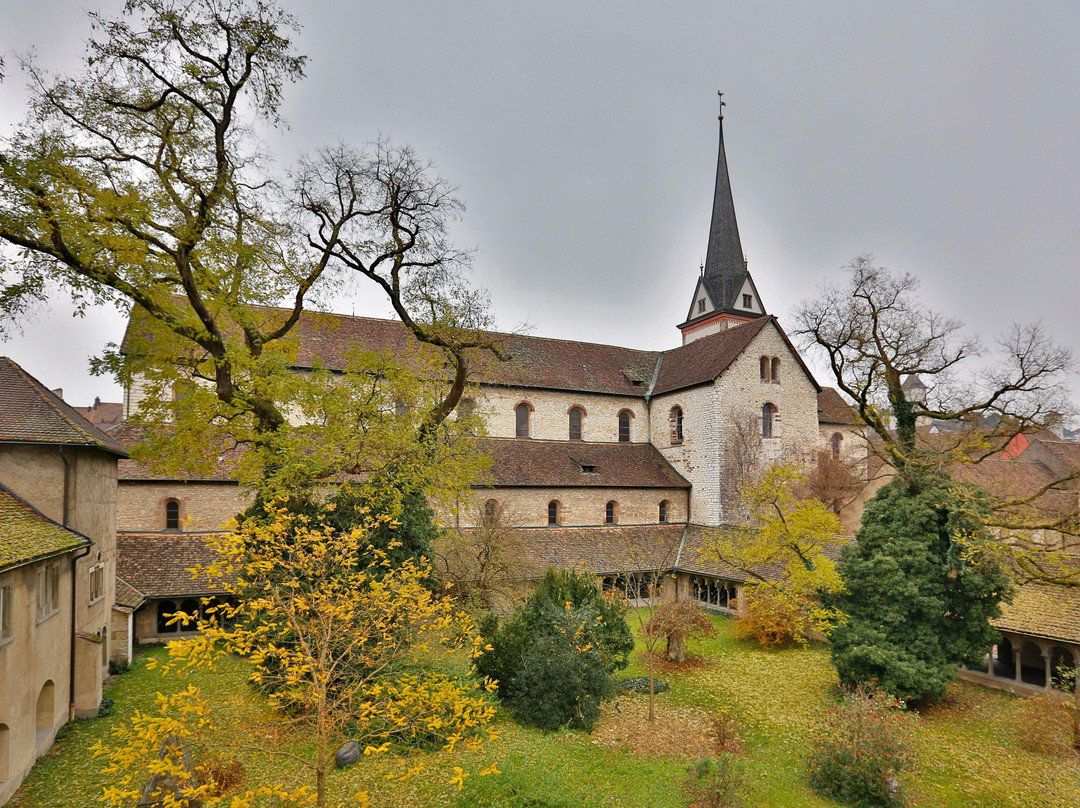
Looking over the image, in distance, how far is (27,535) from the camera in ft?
35.9

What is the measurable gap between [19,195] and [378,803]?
13.0 metres

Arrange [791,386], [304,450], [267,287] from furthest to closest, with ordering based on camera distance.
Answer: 1. [791,386]
2. [267,287]
3. [304,450]

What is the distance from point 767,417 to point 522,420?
11.8m

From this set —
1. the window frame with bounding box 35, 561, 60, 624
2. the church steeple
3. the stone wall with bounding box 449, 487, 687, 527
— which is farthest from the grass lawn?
the church steeple

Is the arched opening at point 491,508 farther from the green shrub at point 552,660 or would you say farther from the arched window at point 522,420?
the green shrub at point 552,660

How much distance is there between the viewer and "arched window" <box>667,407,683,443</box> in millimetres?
29156

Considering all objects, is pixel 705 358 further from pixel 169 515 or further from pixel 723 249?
pixel 169 515

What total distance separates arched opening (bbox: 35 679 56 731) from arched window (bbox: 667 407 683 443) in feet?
79.4

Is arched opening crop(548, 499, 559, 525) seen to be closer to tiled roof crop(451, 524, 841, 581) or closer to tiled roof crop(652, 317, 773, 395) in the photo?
tiled roof crop(451, 524, 841, 581)

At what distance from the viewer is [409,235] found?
1558 cm

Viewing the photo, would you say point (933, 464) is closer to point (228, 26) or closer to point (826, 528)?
point (826, 528)

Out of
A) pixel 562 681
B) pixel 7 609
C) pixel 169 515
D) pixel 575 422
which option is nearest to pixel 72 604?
pixel 7 609

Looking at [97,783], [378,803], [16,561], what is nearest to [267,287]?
[16,561]

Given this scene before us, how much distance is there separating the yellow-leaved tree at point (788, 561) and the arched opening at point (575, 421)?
31.6 feet
